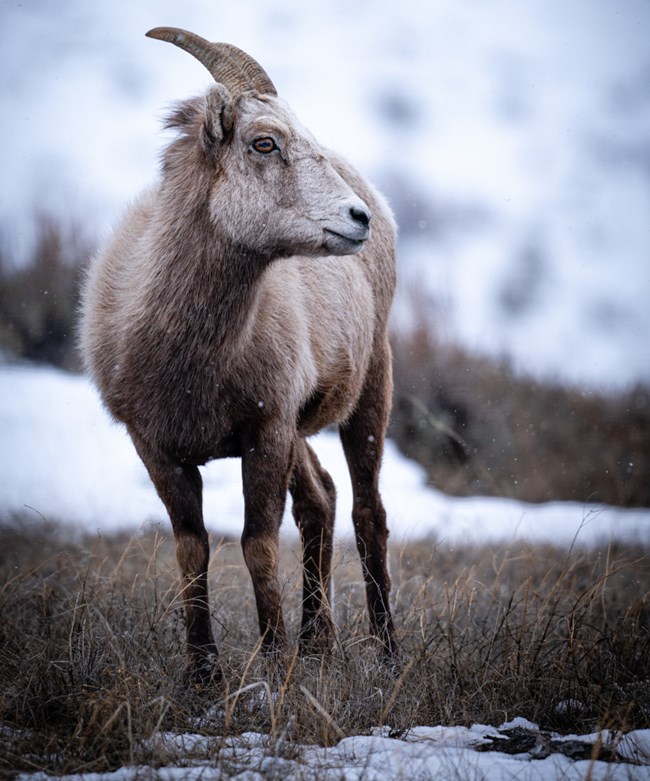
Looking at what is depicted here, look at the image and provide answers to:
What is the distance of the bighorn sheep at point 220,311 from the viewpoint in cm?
363

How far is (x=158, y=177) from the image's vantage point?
4086mm

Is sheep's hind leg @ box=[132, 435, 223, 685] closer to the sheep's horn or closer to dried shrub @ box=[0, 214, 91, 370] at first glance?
the sheep's horn

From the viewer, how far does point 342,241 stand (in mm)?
3562

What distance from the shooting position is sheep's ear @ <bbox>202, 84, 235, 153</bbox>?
11.9ft

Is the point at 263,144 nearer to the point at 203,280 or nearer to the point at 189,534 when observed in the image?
the point at 203,280

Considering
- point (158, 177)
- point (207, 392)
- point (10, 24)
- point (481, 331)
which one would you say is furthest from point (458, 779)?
point (10, 24)

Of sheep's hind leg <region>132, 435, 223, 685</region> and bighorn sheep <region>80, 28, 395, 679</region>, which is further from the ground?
bighorn sheep <region>80, 28, 395, 679</region>

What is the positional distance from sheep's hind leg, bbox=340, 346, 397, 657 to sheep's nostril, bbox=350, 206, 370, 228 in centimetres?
174

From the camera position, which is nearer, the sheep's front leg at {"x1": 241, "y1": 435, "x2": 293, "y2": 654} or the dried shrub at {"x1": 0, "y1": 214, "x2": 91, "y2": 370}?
the sheep's front leg at {"x1": 241, "y1": 435, "x2": 293, "y2": 654}

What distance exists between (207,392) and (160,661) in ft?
3.68

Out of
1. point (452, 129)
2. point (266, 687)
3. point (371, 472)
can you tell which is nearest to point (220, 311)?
point (266, 687)

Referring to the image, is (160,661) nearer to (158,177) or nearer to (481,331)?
(158,177)

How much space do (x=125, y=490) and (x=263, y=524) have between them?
18.7ft

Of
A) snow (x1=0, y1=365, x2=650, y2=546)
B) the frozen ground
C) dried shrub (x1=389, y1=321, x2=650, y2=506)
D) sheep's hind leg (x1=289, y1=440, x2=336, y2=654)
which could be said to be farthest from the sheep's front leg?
dried shrub (x1=389, y1=321, x2=650, y2=506)
